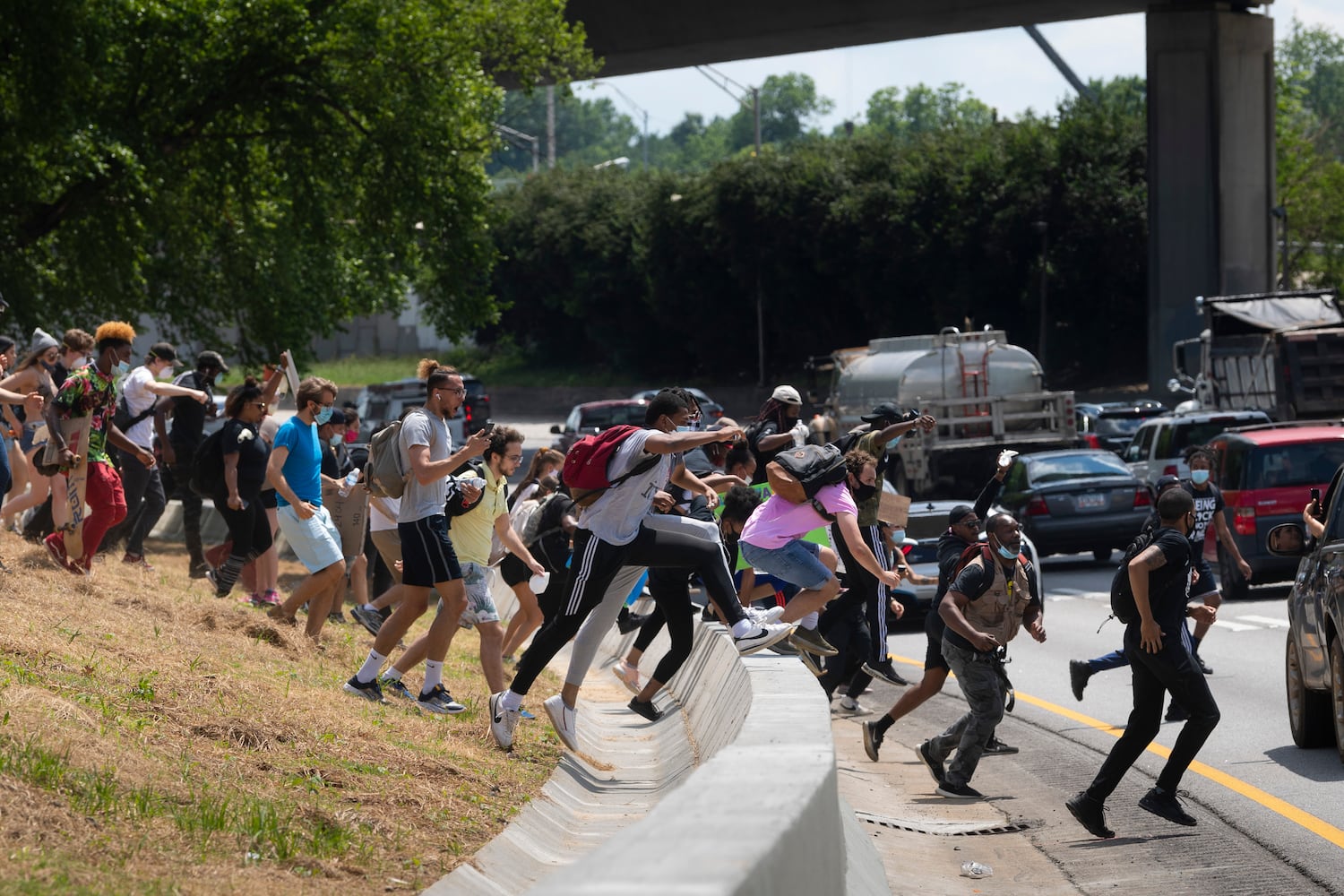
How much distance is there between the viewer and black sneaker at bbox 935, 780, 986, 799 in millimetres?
9609

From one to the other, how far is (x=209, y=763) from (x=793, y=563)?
15.6 feet

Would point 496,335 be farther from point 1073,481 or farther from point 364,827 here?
point 364,827

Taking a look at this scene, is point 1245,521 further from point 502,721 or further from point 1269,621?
point 502,721

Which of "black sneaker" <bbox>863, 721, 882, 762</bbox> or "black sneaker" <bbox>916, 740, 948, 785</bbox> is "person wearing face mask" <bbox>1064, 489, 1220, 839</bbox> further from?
"black sneaker" <bbox>863, 721, 882, 762</bbox>

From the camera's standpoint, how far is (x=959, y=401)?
32406 millimetres

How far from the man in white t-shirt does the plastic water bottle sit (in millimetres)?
1708

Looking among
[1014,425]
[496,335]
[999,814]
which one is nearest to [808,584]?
[999,814]

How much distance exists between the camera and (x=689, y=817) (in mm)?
4125

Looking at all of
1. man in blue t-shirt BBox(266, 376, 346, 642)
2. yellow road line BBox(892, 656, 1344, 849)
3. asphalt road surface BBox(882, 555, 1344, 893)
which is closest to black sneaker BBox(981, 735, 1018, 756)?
asphalt road surface BBox(882, 555, 1344, 893)

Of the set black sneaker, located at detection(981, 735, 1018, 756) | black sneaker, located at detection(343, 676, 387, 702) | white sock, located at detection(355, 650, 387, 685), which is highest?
white sock, located at detection(355, 650, 387, 685)

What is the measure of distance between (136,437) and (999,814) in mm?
7397

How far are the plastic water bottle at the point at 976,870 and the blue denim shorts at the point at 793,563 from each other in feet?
9.86

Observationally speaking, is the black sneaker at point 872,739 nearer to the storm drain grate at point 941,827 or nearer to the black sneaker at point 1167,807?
the storm drain grate at point 941,827

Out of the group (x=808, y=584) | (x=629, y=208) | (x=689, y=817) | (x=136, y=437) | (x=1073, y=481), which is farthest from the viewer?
(x=629, y=208)
